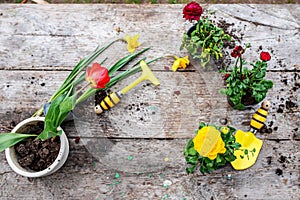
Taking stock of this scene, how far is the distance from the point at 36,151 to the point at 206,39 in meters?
0.60

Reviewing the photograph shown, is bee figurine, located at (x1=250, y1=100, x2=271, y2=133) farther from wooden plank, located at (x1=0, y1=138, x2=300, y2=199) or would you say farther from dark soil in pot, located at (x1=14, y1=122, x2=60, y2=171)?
dark soil in pot, located at (x1=14, y1=122, x2=60, y2=171)

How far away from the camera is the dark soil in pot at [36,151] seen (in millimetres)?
1020

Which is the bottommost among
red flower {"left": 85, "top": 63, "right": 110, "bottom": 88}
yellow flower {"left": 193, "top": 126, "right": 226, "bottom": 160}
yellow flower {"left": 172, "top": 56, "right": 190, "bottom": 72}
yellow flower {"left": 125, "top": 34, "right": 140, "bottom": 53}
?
yellow flower {"left": 193, "top": 126, "right": 226, "bottom": 160}

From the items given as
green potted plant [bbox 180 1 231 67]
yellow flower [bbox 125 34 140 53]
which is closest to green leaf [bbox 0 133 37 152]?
yellow flower [bbox 125 34 140 53]

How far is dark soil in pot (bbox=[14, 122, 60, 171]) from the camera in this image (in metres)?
1.02

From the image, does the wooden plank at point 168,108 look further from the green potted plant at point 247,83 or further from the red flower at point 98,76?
the red flower at point 98,76

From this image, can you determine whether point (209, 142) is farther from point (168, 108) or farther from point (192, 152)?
point (168, 108)

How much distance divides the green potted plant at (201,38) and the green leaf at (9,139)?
1.83 ft

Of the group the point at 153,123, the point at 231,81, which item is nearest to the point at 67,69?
the point at 153,123

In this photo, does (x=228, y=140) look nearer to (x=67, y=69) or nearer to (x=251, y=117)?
(x=251, y=117)

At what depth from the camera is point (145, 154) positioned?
1084 millimetres

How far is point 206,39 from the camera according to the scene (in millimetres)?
1029

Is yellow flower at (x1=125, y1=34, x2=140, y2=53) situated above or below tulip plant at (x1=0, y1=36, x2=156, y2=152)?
above

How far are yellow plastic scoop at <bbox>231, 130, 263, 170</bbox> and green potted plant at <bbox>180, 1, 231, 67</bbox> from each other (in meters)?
0.25
